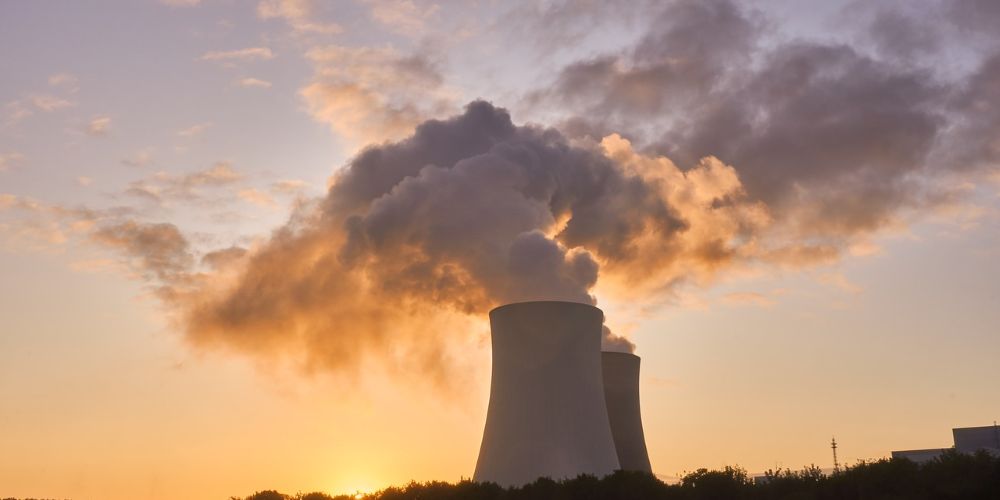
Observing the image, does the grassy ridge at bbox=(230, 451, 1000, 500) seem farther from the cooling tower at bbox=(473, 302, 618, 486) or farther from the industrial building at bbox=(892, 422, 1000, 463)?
the industrial building at bbox=(892, 422, 1000, 463)

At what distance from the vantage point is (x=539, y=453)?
81.3ft

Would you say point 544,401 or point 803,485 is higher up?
point 544,401

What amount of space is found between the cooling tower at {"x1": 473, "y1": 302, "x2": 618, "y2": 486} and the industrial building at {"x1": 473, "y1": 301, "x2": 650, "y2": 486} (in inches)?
1.0

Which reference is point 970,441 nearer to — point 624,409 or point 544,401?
point 624,409

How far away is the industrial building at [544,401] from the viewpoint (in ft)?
81.3

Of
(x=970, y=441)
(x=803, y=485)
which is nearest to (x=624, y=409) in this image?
(x=803, y=485)

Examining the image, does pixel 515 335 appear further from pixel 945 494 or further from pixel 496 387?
pixel 945 494

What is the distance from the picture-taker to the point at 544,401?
2483 cm

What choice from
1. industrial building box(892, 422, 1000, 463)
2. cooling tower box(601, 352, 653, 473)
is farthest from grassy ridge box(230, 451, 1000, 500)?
industrial building box(892, 422, 1000, 463)

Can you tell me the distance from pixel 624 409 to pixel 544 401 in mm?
7823

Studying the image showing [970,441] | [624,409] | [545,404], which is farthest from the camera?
[970,441]

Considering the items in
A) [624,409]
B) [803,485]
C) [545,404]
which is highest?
[624,409]

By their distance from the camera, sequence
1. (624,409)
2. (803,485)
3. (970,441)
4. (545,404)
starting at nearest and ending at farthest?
(803,485) → (545,404) → (624,409) → (970,441)

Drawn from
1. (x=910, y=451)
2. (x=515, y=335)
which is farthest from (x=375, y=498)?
(x=910, y=451)
